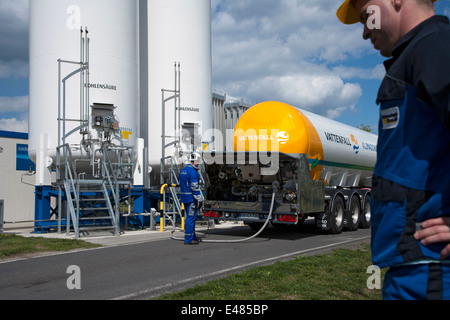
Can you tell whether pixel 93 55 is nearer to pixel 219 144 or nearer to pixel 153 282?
pixel 219 144

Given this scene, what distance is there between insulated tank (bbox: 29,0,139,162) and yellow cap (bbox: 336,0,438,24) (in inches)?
471

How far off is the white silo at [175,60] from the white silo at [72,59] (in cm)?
266

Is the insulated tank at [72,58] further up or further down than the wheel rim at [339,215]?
further up

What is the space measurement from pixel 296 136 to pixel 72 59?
7.24 m

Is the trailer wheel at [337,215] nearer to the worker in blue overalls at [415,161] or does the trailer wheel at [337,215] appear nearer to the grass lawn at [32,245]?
the grass lawn at [32,245]

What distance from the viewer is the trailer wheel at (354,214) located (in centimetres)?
1403

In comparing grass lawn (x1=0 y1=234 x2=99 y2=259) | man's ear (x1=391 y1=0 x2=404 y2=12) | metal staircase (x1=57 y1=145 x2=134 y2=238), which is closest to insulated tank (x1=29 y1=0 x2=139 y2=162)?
metal staircase (x1=57 y1=145 x2=134 y2=238)

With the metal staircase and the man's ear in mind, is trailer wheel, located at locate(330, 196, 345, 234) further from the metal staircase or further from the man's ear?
the man's ear

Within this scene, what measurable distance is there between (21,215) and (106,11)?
9.93 meters

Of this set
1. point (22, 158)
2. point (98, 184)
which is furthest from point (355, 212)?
point (22, 158)

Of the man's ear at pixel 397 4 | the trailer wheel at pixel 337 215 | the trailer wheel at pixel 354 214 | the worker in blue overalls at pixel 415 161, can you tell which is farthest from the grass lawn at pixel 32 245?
the man's ear at pixel 397 4

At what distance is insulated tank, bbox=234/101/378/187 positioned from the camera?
38.5 feet
